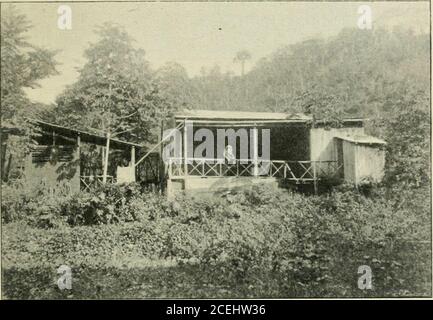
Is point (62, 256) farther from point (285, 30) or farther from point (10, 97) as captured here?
point (285, 30)

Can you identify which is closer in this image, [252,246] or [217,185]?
[252,246]

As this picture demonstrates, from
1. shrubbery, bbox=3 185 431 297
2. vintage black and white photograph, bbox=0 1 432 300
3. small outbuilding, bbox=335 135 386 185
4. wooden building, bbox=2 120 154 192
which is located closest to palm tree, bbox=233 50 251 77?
vintage black and white photograph, bbox=0 1 432 300

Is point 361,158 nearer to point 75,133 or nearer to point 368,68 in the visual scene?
point 368,68

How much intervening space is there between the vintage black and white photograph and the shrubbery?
0.03 metres

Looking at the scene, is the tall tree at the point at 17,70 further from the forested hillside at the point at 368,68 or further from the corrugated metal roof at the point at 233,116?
the corrugated metal roof at the point at 233,116

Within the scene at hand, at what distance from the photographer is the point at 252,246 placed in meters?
8.69

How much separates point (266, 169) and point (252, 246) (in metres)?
4.79

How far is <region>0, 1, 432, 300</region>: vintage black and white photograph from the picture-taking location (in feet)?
27.3

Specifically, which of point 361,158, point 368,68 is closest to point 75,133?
point 361,158

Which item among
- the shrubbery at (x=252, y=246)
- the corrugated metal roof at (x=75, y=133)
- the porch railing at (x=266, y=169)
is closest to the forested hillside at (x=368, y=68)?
the porch railing at (x=266, y=169)

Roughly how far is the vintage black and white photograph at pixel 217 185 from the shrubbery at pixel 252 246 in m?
0.03

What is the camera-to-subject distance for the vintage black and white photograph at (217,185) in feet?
27.3

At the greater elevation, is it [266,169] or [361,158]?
[361,158]

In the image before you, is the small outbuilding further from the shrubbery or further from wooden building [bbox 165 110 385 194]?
the shrubbery
